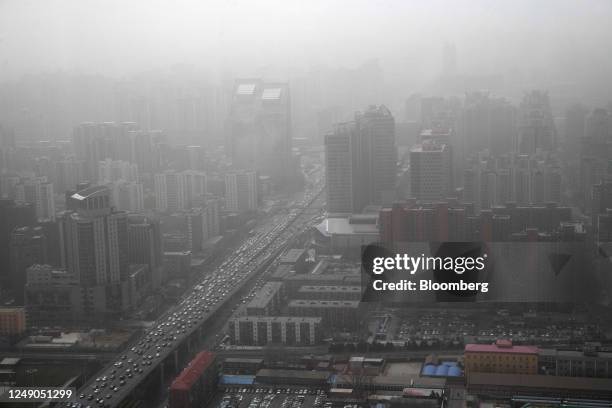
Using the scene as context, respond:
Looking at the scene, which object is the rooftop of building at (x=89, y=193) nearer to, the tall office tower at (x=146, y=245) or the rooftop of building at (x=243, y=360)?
the tall office tower at (x=146, y=245)

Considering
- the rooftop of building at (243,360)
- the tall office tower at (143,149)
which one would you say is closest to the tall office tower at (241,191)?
the tall office tower at (143,149)

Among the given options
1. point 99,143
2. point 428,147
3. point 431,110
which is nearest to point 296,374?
point 428,147

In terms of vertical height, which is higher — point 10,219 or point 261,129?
point 261,129

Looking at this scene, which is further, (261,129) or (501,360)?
(261,129)

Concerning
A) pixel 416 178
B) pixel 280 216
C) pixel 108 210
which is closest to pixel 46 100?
pixel 108 210

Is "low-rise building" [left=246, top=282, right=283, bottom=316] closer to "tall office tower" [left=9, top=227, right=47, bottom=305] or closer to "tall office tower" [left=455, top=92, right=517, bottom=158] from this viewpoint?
"tall office tower" [left=9, top=227, right=47, bottom=305]

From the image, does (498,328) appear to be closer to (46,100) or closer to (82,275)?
(82,275)

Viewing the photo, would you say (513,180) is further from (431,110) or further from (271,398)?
(271,398)
